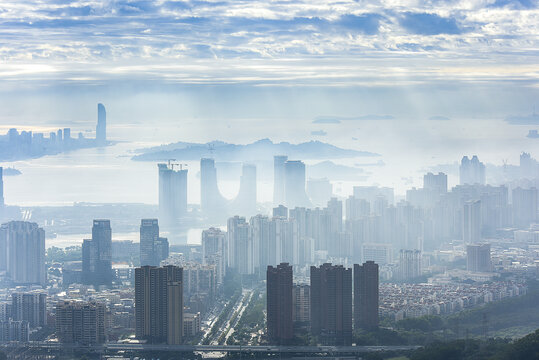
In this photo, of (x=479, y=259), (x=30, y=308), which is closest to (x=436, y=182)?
(x=479, y=259)

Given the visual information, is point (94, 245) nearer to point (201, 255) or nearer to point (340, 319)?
point (201, 255)

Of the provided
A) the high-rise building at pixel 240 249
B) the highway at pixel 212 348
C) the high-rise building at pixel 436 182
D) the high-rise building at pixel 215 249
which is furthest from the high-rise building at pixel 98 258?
the high-rise building at pixel 436 182

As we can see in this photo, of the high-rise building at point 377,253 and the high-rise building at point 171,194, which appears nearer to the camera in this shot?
the high-rise building at point 377,253

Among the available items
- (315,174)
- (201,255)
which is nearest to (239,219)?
(201,255)

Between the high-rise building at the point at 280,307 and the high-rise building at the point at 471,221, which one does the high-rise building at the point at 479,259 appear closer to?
the high-rise building at the point at 471,221

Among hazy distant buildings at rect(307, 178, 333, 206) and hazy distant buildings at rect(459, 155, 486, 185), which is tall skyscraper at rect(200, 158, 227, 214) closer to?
hazy distant buildings at rect(307, 178, 333, 206)

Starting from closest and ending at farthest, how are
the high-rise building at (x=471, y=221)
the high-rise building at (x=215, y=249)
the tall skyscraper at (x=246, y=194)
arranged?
the high-rise building at (x=215, y=249), the high-rise building at (x=471, y=221), the tall skyscraper at (x=246, y=194)
